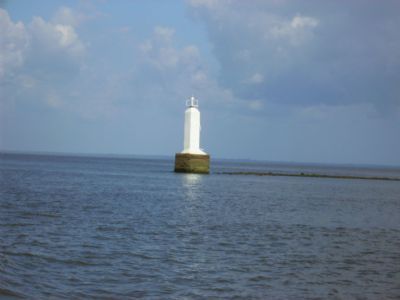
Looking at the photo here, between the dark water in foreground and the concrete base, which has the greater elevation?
the concrete base

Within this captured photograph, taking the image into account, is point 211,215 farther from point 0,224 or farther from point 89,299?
point 89,299

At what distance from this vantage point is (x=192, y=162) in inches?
2205

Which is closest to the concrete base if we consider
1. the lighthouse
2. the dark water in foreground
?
the lighthouse

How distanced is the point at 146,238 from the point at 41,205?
10.1m

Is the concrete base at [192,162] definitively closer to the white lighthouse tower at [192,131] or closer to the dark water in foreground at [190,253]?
the white lighthouse tower at [192,131]

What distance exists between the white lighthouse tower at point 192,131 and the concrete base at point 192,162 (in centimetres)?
64

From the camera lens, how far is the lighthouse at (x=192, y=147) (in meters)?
54.5

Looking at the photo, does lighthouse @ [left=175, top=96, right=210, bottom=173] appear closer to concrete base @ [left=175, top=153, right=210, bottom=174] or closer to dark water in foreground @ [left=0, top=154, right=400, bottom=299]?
concrete base @ [left=175, top=153, right=210, bottom=174]

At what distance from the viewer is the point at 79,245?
14.9 m

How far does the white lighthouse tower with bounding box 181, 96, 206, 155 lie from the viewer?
54.4 metres

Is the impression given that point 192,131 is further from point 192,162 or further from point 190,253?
point 190,253

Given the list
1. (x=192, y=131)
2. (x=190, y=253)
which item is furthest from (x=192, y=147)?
(x=190, y=253)

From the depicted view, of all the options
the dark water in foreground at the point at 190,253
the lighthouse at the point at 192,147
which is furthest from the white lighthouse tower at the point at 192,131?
the dark water in foreground at the point at 190,253

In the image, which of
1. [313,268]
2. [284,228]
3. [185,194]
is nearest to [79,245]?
[313,268]
